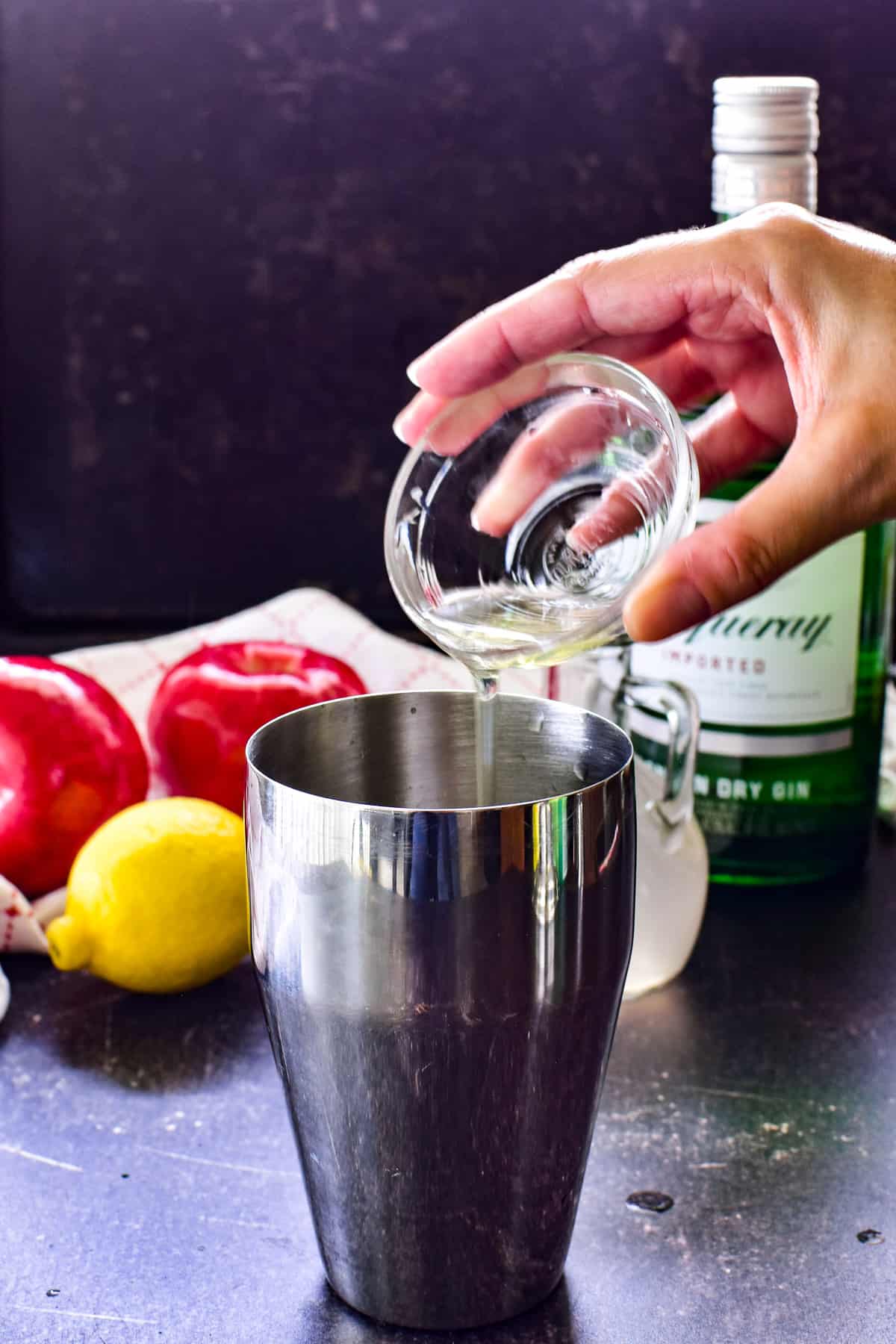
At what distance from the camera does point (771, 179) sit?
678 millimetres

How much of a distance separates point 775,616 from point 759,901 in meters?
0.15

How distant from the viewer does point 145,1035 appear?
0.66 metres

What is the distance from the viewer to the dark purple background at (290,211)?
1029mm

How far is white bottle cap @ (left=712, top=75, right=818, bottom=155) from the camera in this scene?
0.66 meters

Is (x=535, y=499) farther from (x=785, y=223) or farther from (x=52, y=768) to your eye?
(x=52, y=768)

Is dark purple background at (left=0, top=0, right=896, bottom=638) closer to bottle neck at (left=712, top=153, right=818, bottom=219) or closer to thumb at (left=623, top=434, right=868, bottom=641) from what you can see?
bottle neck at (left=712, top=153, right=818, bottom=219)

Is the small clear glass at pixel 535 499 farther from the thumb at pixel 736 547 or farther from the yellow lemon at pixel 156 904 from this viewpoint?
the yellow lemon at pixel 156 904

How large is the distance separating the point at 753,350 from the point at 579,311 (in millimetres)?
95

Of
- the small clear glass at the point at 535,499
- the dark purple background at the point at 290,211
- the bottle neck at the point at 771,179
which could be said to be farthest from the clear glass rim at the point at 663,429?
the dark purple background at the point at 290,211

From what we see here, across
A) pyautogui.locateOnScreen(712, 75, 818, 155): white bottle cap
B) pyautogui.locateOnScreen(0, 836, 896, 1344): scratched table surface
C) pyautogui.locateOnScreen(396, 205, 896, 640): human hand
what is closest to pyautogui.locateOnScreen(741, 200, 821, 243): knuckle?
pyautogui.locateOnScreen(396, 205, 896, 640): human hand

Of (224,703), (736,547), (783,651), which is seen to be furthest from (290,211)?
(736,547)

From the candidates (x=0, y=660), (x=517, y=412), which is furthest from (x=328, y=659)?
(x=517, y=412)

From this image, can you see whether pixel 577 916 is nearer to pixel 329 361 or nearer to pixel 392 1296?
pixel 392 1296

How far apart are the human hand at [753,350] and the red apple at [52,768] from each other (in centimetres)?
25
